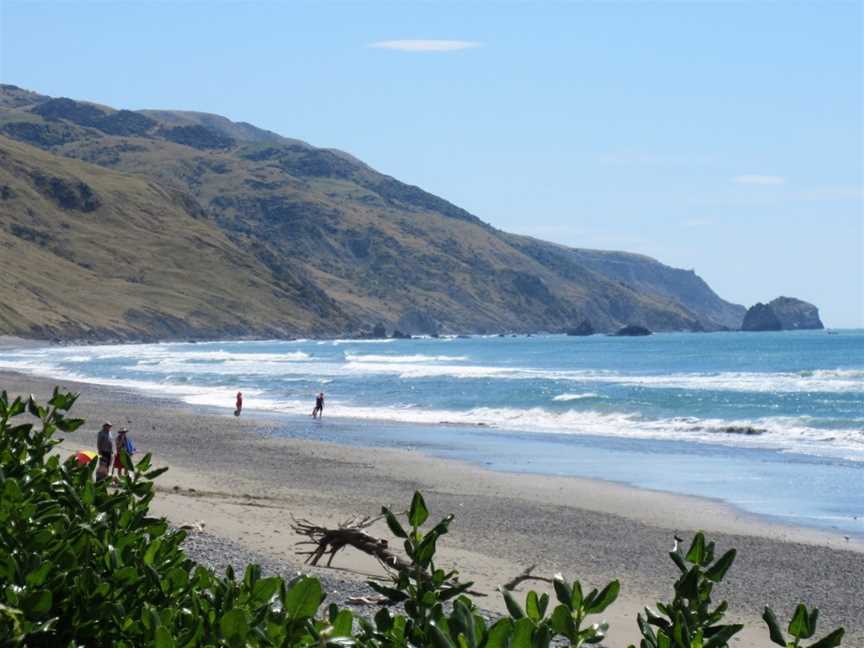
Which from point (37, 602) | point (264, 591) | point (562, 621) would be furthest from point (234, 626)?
point (562, 621)

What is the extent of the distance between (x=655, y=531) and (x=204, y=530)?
6281 mm

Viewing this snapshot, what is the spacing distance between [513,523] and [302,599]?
13.8 m

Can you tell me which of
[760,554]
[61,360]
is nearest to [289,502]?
[760,554]

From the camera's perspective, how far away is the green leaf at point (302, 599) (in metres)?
2.07

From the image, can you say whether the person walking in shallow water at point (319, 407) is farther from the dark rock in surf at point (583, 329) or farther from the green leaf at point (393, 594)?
the dark rock in surf at point (583, 329)

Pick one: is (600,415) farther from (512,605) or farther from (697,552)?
(512,605)

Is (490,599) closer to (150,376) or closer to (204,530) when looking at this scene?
(204,530)

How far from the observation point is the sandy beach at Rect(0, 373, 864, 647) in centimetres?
1146

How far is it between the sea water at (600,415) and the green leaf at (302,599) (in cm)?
1509

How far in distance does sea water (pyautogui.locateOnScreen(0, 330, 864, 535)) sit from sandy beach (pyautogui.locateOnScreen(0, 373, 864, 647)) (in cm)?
163

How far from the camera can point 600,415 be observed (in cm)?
3653

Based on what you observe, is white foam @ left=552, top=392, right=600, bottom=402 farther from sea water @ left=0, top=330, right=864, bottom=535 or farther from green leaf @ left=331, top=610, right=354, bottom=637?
green leaf @ left=331, top=610, right=354, bottom=637

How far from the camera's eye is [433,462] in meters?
23.3


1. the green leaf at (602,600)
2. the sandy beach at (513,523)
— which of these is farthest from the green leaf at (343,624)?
the sandy beach at (513,523)
